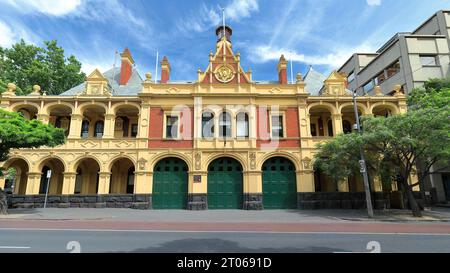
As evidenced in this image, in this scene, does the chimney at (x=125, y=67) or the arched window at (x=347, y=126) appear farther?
the chimney at (x=125, y=67)

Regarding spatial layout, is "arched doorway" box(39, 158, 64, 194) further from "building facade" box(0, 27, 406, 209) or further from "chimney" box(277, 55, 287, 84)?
"chimney" box(277, 55, 287, 84)

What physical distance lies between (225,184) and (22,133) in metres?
15.3

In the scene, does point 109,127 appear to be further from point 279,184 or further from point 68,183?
point 279,184

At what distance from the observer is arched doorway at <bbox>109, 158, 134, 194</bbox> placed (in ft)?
80.9

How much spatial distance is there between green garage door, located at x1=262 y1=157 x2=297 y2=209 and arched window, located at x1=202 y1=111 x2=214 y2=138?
19.3 feet

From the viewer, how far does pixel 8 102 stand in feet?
76.1

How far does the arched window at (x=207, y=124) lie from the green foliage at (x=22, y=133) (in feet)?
36.9

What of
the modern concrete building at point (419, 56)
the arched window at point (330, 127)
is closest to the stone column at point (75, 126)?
the arched window at point (330, 127)

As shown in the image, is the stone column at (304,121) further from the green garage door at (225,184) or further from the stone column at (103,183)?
the stone column at (103,183)

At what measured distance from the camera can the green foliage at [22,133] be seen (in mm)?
15992

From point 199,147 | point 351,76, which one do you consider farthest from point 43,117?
point 351,76

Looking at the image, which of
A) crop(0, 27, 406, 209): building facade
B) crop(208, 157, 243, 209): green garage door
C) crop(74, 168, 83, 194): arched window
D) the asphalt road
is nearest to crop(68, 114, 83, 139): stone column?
crop(0, 27, 406, 209): building facade
